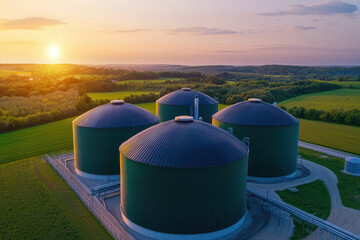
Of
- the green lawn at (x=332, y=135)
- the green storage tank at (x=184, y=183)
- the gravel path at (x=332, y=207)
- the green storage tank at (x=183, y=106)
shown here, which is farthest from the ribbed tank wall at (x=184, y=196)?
the green lawn at (x=332, y=135)

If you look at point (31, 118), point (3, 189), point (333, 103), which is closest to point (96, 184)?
point (3, 189)

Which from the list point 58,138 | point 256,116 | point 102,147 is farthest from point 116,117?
point 58,138

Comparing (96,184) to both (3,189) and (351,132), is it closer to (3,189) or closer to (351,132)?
(3,189)

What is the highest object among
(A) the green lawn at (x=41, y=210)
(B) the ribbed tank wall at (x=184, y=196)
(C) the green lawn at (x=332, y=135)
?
(B) the ribbed tank wall at (x=184, y=196)

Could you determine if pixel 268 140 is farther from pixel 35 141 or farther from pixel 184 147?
pixel 35 141

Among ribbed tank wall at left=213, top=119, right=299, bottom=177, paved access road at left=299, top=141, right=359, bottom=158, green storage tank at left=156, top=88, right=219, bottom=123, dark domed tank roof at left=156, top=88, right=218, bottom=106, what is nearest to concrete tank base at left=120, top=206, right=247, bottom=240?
ribbed tank wall at left=213, top=119, right=299, bottom=177

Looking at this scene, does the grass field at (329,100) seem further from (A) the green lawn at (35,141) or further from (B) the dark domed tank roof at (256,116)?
(A) the green lawn at (35,141)

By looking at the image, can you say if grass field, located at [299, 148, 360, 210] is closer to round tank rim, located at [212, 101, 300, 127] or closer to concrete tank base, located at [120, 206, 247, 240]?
round tank rim, located at [212, 101, 300, 127]

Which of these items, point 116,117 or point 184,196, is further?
point 116,117
